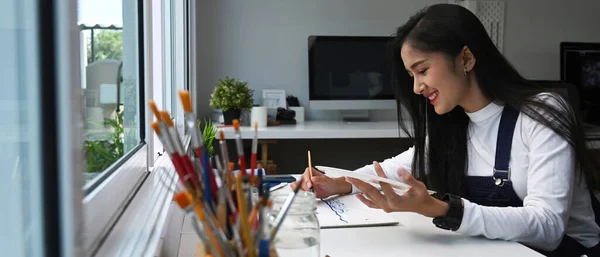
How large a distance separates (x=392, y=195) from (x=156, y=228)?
42 centimetres

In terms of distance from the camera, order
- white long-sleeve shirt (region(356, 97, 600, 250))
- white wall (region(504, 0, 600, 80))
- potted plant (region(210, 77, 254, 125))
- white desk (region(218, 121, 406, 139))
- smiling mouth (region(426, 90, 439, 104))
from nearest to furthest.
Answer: white long-sleeve shirt (region(356, 97, 600, 250)) < smiling mouth (region(426, 90, 439, 104)) < white desk (region(218, 121, 406, 139)) < potted plant (region(210, 77, 254, 125)) < white wall (region(504, 0, 600, 80))

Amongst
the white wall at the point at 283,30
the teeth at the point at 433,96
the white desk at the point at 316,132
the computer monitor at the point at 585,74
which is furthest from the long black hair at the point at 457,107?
the computer monitor at the point at 585,74

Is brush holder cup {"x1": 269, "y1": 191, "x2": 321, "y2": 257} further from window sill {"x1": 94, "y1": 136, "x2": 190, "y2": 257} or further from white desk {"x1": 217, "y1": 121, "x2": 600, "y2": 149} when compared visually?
white desk {"x1": 217, "y1": 121, "x2": 600, "y2": 149}

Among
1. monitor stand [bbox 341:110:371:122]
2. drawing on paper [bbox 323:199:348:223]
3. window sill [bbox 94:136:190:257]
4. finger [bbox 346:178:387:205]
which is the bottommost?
drawing on paper [bbox 323:199:348:223]

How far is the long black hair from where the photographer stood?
3.97 feet

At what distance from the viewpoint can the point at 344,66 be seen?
9.71 ft

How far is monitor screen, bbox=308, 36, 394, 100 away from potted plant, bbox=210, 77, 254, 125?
40 cm

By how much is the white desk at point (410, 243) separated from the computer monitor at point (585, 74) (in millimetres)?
2470

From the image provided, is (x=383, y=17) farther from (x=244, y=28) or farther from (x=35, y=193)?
(x=35, y=193)

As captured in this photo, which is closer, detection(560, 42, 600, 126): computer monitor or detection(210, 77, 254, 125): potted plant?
detection(210, 77, 254, 125): potted plant

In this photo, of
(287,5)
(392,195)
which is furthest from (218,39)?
(392,195)

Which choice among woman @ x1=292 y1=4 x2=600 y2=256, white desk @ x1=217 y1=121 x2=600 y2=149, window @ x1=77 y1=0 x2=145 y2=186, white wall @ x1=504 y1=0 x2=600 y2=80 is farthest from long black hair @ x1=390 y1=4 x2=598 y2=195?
white wall @ x1=504 y1=0 x2=600 y2=80

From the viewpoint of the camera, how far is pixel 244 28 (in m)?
3.15

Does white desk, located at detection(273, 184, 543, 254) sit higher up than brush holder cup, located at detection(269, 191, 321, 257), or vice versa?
brush holder cup, located at detection(269, 191, 321, 257)
